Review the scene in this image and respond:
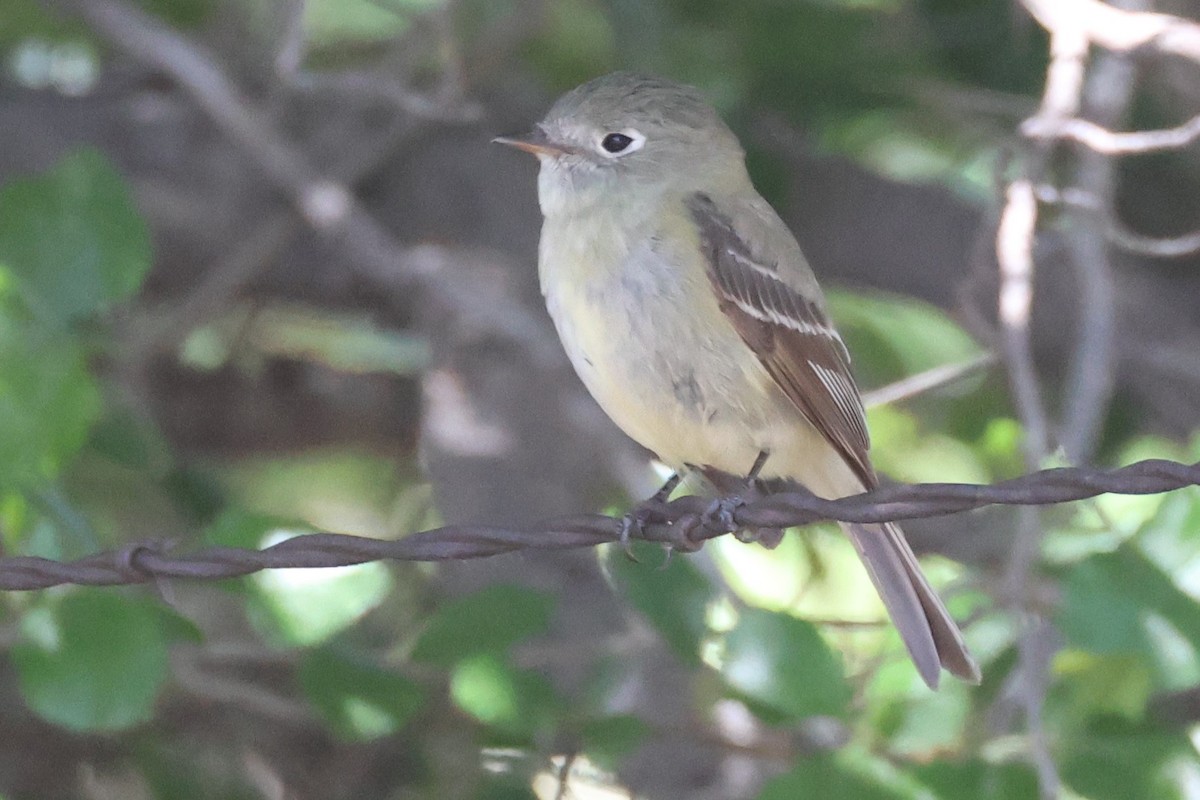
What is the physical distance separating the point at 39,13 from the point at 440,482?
226 centimetres

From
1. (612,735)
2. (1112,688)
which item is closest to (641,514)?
(612,735)

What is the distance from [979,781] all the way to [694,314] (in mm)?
1177

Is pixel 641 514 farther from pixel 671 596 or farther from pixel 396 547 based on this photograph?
pixel 396 547

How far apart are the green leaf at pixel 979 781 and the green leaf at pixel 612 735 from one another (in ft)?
2.11

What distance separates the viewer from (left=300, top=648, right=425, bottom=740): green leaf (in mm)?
3924

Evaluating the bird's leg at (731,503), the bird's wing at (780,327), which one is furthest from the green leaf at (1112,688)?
the bird's leg at (731,503)

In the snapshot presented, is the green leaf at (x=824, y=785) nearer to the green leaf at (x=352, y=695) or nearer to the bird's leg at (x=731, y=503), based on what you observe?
the bird's leg at (x=731, y=503)

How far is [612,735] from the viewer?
3936 millimetres

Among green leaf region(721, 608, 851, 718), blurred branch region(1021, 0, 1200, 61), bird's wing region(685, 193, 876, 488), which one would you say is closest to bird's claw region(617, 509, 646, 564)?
green leaf region(721, 608, 851, 718)

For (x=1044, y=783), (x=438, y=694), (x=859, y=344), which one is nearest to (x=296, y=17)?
(x=438, y=694)

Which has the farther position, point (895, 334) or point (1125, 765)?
point (895, 334)

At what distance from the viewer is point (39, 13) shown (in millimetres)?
6090

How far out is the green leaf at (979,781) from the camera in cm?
364

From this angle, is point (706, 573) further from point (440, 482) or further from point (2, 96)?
point (2, 96)
